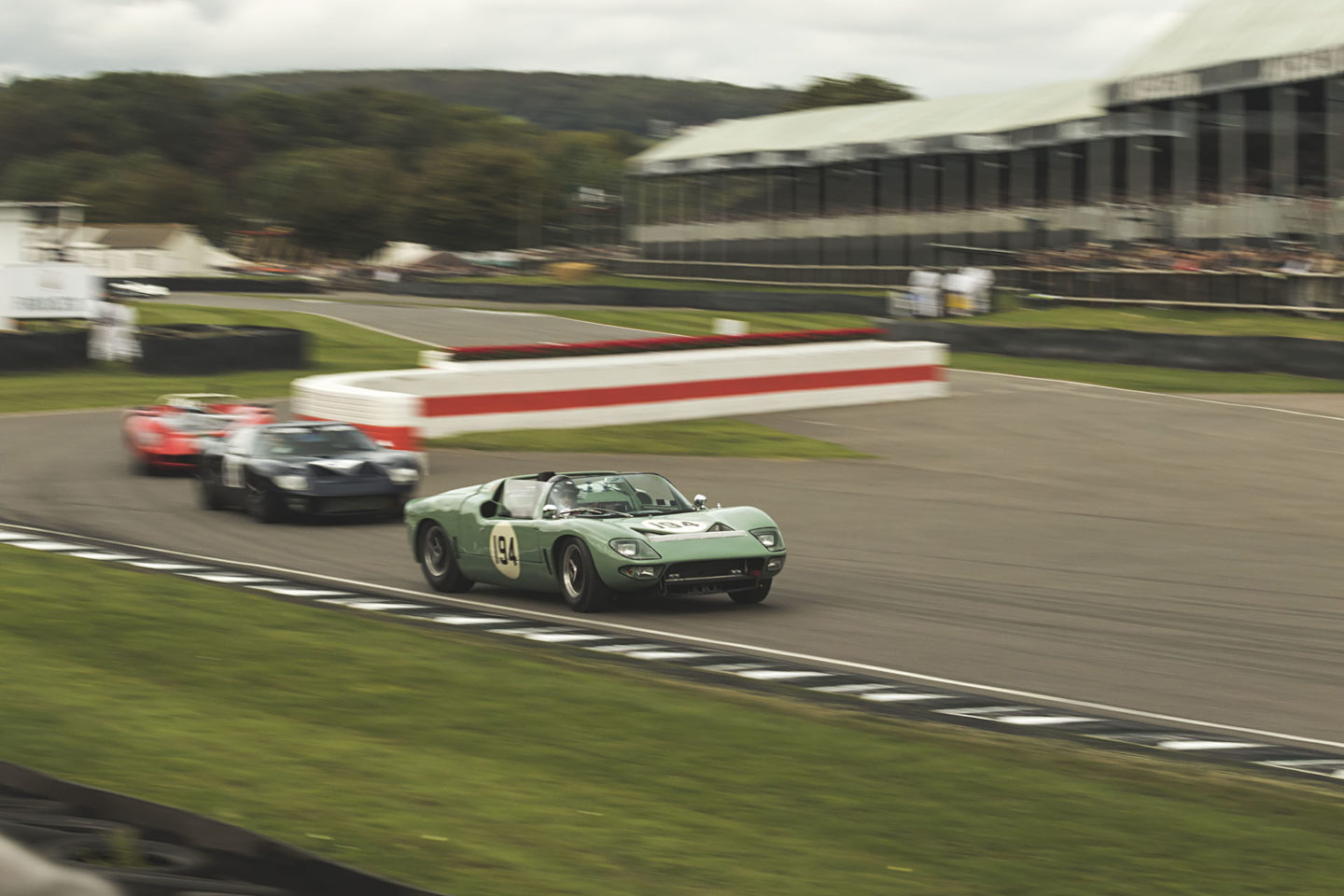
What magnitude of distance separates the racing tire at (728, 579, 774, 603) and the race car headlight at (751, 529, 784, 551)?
0.98 ft

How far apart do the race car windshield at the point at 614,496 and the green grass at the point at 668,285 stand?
126 ft

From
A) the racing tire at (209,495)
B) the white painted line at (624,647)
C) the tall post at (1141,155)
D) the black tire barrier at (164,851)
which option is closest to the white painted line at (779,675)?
the white painted line at (624,647)

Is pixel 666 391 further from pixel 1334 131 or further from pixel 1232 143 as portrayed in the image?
pixel 1232 143

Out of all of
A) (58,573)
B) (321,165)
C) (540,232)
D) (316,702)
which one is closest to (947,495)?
(58,573)

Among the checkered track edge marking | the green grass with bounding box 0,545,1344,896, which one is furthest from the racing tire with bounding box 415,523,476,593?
the green grass with bounding box 0,545,1344,896

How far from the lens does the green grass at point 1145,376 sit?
28.2 metres

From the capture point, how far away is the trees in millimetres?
118625

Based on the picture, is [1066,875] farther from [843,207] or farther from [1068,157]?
[843,207]

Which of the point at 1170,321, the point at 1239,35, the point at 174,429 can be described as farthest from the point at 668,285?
the point at 174,429

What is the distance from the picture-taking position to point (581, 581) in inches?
478

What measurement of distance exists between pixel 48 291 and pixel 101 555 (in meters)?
30.6

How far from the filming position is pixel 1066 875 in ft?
19.2

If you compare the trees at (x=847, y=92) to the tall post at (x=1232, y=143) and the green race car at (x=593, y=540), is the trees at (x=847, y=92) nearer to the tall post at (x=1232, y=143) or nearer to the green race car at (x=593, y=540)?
the tall post at (x=1232, y=143)

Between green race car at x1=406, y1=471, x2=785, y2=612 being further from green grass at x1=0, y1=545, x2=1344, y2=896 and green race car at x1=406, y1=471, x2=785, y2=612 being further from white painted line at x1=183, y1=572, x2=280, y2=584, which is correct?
green grass at x1=0, y1=545, x2=1344, y2=896
